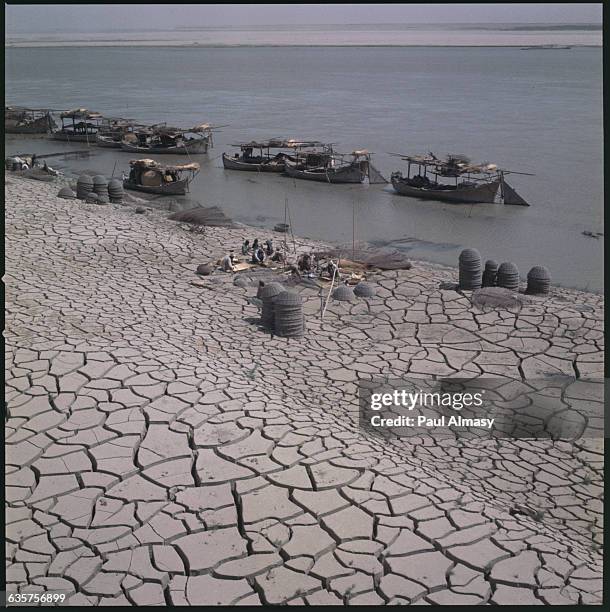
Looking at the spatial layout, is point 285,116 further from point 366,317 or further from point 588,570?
point 588,570

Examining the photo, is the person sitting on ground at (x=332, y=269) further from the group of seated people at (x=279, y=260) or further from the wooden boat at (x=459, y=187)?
the wooden boat at (x=459, y=187)

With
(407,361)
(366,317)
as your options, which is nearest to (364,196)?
(366,317)

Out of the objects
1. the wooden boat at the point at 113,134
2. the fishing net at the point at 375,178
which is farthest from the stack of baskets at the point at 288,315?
the wooden boat at the point at 113,134

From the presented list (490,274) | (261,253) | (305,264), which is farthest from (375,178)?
(490,274)

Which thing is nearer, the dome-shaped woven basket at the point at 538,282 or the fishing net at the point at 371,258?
the dome-shaped woven basket at the point at 538,282

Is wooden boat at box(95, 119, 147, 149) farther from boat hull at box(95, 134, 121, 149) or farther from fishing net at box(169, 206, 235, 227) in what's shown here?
fishing net at box(169, 206, 235, 227)
